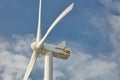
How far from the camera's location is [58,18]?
171ft

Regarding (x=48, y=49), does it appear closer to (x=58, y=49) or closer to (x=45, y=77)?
(x=58, y=49)

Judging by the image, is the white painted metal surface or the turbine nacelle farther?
the turbine nacelle

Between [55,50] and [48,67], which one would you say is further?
[55,50]

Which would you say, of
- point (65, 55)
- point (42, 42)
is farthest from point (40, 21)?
point (65, 55)

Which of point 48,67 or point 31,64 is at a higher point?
point 31,64

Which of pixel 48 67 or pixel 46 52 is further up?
pixel 46 52

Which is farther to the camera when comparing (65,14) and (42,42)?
(42,42)

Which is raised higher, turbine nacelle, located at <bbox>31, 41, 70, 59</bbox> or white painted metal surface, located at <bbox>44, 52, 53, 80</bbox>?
turbine nacelle, located at <bbox>31, 41, 70, 59</bbox>

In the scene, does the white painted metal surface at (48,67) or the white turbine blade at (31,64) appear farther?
the white turbine blade at (31,64)

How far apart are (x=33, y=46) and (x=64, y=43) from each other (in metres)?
5.03

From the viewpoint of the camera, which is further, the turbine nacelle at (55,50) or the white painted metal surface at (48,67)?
the turbine nacelle at (55,50)

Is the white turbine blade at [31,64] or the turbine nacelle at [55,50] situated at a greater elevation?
the turbine nacelle at [55,50]

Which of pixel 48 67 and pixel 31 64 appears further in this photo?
pixel 31 64

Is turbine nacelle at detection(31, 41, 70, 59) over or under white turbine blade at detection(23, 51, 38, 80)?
over
